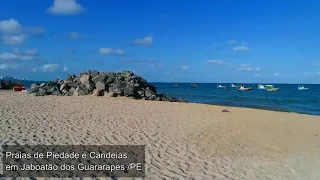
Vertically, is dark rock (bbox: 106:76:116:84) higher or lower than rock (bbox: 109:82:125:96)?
higher

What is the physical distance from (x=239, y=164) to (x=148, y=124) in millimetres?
5712

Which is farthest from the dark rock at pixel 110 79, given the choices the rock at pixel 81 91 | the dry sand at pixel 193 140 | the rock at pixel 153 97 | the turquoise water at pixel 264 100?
the dry sand at pixel 193 140

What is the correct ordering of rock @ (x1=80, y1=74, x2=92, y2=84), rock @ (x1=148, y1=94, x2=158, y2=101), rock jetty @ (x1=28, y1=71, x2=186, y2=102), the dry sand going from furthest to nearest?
rock @ (x1=80, y1=74, x2=92, y2=84) → rock @ (x1=148, y1=94, x2=158, y2=101) → rock jetty @ (x1=28, y1=71, x2=186, y2=102) → the dry sand

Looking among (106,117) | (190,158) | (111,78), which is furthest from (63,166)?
(111,78)

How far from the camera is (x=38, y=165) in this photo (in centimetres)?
675

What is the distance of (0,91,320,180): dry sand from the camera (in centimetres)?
778

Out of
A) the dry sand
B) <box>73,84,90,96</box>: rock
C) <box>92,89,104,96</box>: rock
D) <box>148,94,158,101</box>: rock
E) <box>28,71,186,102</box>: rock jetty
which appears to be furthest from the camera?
<box>148,94,158,101</box>: rock

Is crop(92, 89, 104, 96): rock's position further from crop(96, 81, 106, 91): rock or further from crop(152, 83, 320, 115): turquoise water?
crop(152, 83, 320, 115): turquoise water

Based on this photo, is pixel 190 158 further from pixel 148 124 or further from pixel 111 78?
pixel 111 78

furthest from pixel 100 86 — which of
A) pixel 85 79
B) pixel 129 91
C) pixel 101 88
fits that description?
pixel 85 79

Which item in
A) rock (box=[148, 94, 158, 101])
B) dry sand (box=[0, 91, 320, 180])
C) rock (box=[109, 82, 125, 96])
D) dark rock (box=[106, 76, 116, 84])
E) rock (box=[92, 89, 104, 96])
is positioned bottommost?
dry sand (box=[0, 91, 320, 180])

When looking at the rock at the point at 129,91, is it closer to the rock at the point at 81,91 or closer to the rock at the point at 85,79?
the rock at the point at 81,91

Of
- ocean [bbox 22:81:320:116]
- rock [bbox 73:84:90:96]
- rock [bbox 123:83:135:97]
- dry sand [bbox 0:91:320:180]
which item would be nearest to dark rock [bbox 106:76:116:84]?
rock [bbox 73:84:90:96]

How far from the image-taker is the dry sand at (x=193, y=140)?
7.78m
